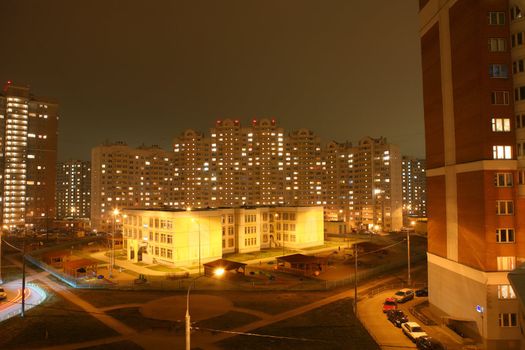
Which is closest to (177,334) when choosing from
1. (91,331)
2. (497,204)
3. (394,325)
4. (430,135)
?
(91,331)

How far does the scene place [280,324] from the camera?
33.8 metres

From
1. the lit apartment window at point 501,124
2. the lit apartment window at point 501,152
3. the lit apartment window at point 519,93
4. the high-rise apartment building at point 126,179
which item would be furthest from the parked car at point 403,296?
the high-rise apartment building at point 126,179

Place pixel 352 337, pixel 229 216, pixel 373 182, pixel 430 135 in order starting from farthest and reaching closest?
pixel 373 182, pixel 229 216, pixel 430 135, pixel 352 337

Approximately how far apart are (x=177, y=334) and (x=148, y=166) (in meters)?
150

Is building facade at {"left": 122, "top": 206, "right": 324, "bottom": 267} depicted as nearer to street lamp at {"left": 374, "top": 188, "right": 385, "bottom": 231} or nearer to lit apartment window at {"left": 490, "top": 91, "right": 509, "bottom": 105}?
lit apartment window at {"left": 490, "top": 91, "right": 509, "bottom": 105}

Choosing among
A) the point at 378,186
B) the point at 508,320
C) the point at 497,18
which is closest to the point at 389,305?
the point at 508,320

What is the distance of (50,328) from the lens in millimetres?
32562

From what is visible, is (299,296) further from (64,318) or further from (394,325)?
(64,318)

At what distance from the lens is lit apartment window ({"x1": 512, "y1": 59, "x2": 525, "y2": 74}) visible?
1256 inches

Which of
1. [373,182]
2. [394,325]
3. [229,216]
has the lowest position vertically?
[394,325]

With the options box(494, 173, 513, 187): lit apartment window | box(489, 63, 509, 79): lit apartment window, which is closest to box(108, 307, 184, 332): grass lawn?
box(494, 173, 513, 187): lit apartment window

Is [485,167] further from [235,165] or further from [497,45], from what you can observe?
[235,165]

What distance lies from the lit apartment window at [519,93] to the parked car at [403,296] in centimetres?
2397

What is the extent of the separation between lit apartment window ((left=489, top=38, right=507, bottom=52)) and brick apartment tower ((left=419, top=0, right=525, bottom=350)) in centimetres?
9
